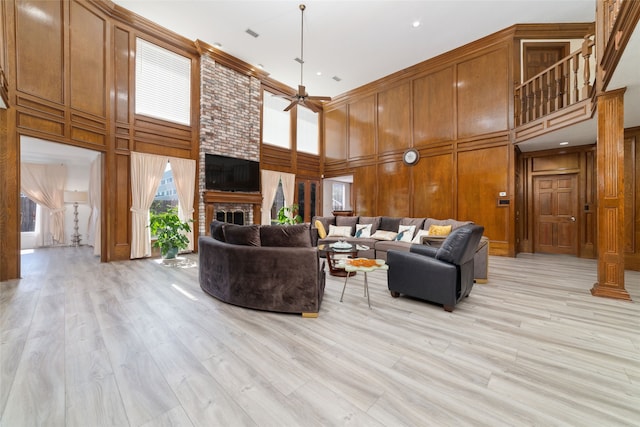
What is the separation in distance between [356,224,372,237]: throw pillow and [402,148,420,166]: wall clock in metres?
2.52

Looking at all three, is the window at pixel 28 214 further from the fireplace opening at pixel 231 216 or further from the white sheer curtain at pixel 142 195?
the fireplace opening at pixel 231 216

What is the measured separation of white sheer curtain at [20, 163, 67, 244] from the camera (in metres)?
6.92

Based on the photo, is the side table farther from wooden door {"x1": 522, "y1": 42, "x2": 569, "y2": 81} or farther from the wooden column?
wooden door {"x1": 522, "y1": 42, "x2": 569, "y2": 81}

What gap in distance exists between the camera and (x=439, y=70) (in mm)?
6691

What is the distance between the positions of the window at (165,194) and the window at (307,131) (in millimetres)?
4269

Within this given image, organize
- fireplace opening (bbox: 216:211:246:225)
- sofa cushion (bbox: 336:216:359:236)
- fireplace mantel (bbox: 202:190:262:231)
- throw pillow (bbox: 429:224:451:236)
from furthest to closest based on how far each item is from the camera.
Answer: fireplace opening (bbox: 216:211:246:225) → fireplace mantel (bbox: 202:190:262:231) → sofa cushion (bbox: 336:216:359:236) → throw pillow (bbox: 429:224:451:236)

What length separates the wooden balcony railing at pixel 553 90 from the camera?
13.9ft

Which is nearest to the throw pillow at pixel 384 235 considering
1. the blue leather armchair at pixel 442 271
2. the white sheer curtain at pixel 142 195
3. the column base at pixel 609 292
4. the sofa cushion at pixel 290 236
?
the blue leather armchair at pixel 442 271

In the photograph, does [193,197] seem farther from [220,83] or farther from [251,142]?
[220,83]

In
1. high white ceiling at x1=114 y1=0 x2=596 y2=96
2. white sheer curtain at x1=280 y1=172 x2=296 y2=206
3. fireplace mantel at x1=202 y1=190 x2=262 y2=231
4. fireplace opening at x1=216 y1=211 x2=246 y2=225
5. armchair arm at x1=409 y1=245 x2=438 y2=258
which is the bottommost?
armchair arm at x1=409 y1=245 x2=438 y2=258

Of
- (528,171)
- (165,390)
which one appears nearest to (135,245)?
(165,390)

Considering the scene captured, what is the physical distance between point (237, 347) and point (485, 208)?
6.17 meters

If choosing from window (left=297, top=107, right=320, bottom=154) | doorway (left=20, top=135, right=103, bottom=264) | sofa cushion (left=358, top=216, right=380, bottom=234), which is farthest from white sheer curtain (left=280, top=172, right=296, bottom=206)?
doorway (left=20, top=135, right=103, bottom=264)

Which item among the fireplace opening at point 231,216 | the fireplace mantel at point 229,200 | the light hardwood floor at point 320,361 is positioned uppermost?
the fireplace mantel at point 229,200
